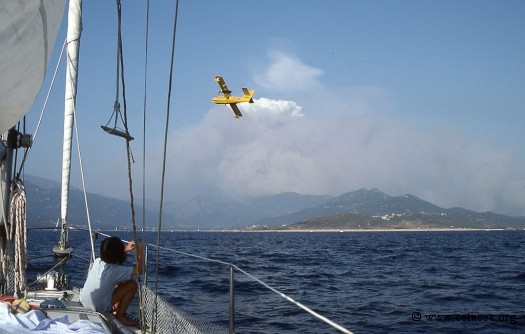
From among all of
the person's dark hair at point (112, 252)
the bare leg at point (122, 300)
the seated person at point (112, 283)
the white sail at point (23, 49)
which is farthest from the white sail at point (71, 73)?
the white sail at point (23, 49)

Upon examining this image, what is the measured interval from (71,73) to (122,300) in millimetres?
4444

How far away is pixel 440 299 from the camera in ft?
46.9

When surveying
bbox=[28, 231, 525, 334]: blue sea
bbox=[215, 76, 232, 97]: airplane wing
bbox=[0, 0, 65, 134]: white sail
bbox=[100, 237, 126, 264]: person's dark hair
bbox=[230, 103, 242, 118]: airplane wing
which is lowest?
bbox=[28, 231, 525, 334]: blue sea

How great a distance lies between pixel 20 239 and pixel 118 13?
3.14 meters

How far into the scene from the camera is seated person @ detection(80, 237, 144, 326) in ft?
18.7

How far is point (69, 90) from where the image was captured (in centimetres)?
860

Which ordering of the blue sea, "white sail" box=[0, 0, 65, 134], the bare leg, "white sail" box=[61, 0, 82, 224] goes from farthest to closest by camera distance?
the blue sea
"white sail" box=[61, 0, 82, 224]
the bare leg
"white sail" box=[0, 0, 65, 134]

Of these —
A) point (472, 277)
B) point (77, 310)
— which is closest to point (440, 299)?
point (472, 277)

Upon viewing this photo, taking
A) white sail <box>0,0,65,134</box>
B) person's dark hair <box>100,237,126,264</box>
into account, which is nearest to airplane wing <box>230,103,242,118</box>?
person's dark hair <box>100,237,126,264</box>

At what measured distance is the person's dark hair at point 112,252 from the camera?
19.4 ft

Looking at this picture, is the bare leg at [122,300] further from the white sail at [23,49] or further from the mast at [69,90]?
the mast at [69,90]

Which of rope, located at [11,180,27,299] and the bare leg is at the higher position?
rope, located at [11,180,27,299]

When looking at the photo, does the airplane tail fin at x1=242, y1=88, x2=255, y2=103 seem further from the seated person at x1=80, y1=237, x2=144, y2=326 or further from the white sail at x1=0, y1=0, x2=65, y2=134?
the white sail at x1=0, y1=0, x2=65, y2=134

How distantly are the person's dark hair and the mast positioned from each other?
10.6 feet
